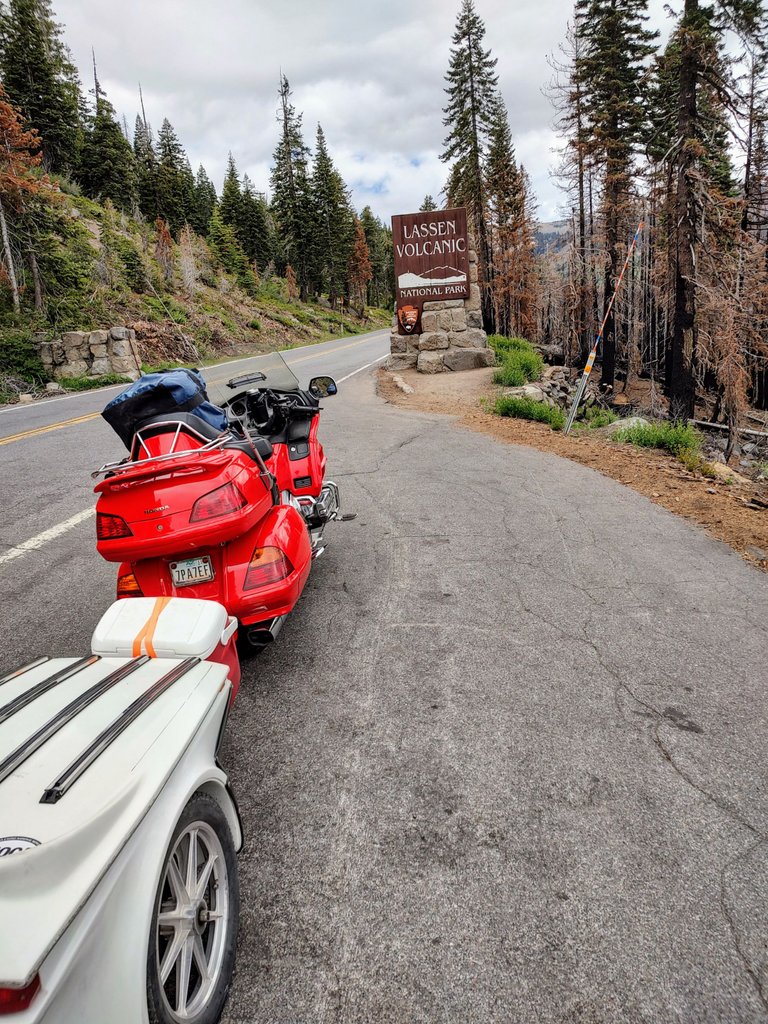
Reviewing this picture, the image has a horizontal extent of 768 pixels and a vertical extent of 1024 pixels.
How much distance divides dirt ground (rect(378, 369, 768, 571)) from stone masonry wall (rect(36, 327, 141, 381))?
31.1 ft

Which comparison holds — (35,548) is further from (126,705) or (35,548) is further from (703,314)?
(703,314)

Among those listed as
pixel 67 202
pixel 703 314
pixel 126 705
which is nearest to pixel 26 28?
pixel 67 202

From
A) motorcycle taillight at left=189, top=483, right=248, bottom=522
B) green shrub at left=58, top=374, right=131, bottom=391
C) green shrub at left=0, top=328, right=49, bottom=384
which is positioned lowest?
motorcycle taillight at left=189, top=483, right=248, bottom=522

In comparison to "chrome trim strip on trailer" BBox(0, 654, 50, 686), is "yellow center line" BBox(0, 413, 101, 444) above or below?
above

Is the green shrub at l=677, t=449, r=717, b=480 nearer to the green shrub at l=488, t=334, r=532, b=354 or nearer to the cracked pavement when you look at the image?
the cracked pavement

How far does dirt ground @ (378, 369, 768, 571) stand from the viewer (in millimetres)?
5489

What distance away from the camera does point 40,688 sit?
177cm

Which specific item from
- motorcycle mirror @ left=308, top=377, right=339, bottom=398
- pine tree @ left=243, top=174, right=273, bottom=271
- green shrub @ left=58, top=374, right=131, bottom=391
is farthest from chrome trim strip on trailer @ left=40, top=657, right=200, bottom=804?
pine tree @ left=243, top=174, right=273, bottom=271

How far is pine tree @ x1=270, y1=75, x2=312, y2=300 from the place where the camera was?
51.1m

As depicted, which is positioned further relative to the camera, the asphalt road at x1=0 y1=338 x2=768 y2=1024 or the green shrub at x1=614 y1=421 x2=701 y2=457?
the green shrub at x1=614 y1=421 x2=701 y2=457

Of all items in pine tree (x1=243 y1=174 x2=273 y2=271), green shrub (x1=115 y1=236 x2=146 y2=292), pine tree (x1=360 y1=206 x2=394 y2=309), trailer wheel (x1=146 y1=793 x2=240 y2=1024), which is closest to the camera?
trailer wheel (x1=146 y1=793 x2=240 y2=1024)

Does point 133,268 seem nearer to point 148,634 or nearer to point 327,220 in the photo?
point 148,634

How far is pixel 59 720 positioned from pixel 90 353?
61.3 ft

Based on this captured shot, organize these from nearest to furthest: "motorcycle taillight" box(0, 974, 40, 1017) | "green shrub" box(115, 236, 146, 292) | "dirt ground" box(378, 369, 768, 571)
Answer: "motorcycle taillight" box(0, 974, 40, 1017), "dirt ground" box(378, 369, 768, 571), "green shrub" box(115, 236, 146, 292)
